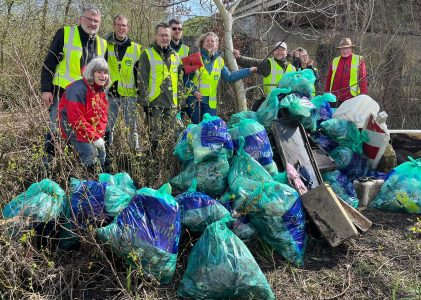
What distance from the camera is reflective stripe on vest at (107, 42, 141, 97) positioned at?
15.1ft

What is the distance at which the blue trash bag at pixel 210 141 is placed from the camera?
133 inches

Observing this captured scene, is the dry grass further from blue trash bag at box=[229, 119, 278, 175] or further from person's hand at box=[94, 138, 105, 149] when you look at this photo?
blue trash bag at box=[229, 119, 278, 175]

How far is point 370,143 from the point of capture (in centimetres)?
445

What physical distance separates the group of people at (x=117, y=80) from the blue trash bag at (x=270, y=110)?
0.69 meters

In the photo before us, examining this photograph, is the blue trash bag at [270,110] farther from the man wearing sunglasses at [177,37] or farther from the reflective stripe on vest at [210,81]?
the man wearing sunglasses at [177,37]

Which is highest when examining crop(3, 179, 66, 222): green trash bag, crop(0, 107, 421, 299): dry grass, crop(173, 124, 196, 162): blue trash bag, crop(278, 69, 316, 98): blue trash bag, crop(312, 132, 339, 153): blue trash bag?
crop(278, 69, 316, 98): blue trash bag

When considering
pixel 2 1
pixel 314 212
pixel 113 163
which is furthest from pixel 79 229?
pixel 2 1

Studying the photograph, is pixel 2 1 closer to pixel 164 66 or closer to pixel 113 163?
pixel 164 66

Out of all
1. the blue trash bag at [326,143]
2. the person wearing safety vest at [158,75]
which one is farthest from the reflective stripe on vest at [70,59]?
the blue trash bag at [326,143]

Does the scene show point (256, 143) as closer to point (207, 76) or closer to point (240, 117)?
point (240, 117)

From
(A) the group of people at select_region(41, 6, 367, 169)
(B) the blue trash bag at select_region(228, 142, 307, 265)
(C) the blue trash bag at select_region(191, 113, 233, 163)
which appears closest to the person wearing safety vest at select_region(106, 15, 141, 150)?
(A) the group of people at select_region(41, 6, 367, 169)

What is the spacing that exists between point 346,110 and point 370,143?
1.38ft

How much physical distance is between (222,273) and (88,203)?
3.23ft

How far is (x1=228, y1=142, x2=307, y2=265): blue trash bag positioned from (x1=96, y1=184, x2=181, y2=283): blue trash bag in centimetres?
58
